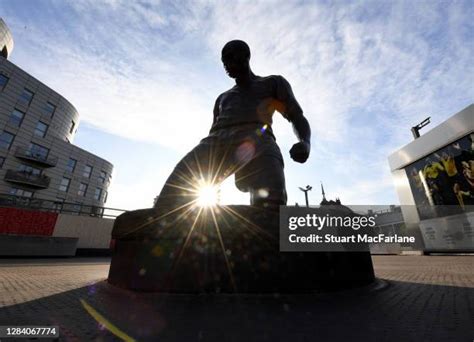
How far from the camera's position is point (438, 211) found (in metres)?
15.6

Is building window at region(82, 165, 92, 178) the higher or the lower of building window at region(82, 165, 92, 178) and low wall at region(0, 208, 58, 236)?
the higher

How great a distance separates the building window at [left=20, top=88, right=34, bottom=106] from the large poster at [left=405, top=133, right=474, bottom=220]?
112ft

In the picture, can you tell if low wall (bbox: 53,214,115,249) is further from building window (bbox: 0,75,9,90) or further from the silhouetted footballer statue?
building window (bbox: 0,75,9,90)

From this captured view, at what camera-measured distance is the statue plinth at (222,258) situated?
1662 mm

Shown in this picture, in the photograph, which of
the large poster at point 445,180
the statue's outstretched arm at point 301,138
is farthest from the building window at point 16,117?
the large poster at point 445,180

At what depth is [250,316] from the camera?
3.90 feet

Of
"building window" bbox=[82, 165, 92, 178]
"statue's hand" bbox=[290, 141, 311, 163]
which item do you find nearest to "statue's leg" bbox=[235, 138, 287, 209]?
"statue's hand" bbox=[290, 141, 311, 163]

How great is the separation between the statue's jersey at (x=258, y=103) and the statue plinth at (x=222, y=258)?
1000 mm

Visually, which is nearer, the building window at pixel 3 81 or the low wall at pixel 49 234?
the low wall at pixel 49 234

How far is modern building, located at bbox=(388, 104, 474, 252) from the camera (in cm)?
1391

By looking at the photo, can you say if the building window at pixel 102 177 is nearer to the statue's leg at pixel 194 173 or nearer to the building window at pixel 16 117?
the building window at pixel 16 117

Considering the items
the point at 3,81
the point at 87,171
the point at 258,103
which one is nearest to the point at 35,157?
the point at 87,171

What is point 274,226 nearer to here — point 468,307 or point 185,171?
point 185,171

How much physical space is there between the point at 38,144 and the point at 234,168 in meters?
29.0
